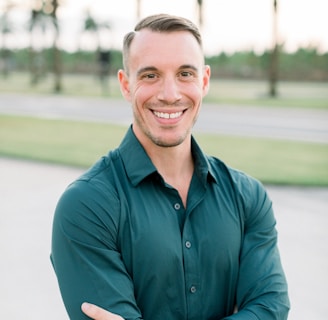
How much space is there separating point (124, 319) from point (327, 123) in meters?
15.3

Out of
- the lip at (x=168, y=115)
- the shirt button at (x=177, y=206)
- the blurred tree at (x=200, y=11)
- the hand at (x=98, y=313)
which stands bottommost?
the hand at (x=98, y=313)

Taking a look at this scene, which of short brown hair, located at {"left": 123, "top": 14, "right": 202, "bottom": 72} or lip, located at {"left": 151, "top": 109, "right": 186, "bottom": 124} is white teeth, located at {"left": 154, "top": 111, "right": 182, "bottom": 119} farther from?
short brown hair, located at {"left": 123, "top": 14, "right": 202, "bottom": 72}

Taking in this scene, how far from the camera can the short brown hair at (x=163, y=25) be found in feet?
6.52

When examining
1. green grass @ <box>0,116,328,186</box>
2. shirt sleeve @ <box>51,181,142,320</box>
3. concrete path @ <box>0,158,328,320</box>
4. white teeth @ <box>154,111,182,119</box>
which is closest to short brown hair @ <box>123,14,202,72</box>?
white teeth @ <box>154,111,182,119</box>

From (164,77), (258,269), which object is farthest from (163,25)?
(258,269)

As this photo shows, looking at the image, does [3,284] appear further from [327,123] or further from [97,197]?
[327,123]

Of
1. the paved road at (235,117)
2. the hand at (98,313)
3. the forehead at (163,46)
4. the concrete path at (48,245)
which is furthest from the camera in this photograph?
the paved road at (235,117)

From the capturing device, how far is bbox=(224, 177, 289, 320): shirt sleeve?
6.61ft

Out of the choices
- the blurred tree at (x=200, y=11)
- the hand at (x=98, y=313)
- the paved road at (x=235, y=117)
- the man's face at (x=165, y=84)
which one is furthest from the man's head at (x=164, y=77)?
the blurred tree at (x=200, y=11)

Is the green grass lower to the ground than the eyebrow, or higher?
lower

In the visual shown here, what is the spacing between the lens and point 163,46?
1.98 m

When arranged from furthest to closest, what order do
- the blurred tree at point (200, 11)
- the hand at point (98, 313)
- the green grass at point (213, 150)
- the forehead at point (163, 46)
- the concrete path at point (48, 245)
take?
the blurred tree at point (200, 11), the green grass at point (213, 150), the concrete path at point (48, 245), the forehead at point (163, 46), the hand at point (98, 313)

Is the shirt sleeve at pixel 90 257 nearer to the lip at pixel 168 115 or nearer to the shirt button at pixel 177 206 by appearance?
the shirt button at pixel 177 206

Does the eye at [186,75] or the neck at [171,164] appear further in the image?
the neck at [171,164]
